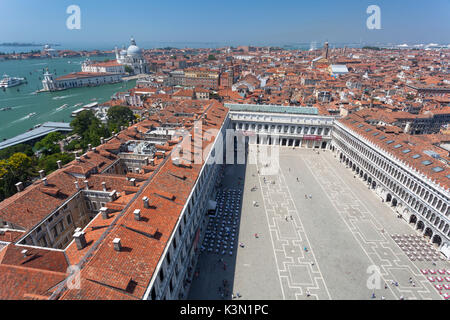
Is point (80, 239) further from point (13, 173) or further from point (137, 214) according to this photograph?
point (13, 173)

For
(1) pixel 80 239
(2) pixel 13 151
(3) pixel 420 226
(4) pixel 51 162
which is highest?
(2) pixel 13 151

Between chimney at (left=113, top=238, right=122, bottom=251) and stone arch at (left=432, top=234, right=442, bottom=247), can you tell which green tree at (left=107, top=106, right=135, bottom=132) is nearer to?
chimney at (left=113, top=238, right=122, bottom=251)

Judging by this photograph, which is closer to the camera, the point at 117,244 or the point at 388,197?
the point at 117,244

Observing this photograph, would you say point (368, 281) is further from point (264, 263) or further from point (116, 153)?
point (116, 153)

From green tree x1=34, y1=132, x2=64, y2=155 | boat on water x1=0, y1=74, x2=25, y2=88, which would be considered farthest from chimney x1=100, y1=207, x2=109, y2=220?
boat on water x1=0, y1=74, x2=25, y2=88

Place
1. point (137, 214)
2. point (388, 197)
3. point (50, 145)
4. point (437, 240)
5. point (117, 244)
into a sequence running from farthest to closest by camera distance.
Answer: point (50, 145)
point (388, 197)
point (437, 240)
point (137, 214)
point (117, 244)

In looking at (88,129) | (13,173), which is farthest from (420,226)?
(88,129)
